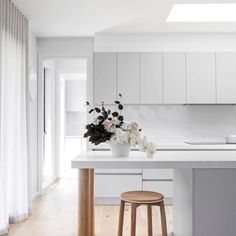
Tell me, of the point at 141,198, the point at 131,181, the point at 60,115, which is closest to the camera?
the point at 141,198

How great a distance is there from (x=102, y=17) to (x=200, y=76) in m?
1.70

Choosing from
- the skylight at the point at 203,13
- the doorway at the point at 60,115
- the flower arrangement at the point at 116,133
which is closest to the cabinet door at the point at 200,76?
the skylight at the point at 203,13

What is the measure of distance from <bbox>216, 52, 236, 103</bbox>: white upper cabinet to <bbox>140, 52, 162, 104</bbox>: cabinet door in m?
0.87

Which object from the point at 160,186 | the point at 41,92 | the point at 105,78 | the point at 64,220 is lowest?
the point at 64,220

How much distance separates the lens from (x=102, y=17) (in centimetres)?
414

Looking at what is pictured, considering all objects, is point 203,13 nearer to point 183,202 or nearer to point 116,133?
point 116,133

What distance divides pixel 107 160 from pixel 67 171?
493 cm

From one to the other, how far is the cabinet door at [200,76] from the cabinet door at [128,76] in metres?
0.77

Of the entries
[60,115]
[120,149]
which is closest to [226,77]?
[120,149]

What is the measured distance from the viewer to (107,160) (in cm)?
237

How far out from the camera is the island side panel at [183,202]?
2471 millimetres

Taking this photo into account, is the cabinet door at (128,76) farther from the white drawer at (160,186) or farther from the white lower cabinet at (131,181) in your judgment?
the white drawer at (160,186)

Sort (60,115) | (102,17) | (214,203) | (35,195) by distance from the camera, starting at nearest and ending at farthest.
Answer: (214,203) < (102,17) < (35,195) < (60,115)

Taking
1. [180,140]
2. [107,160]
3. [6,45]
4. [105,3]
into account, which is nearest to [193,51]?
[180,140]
